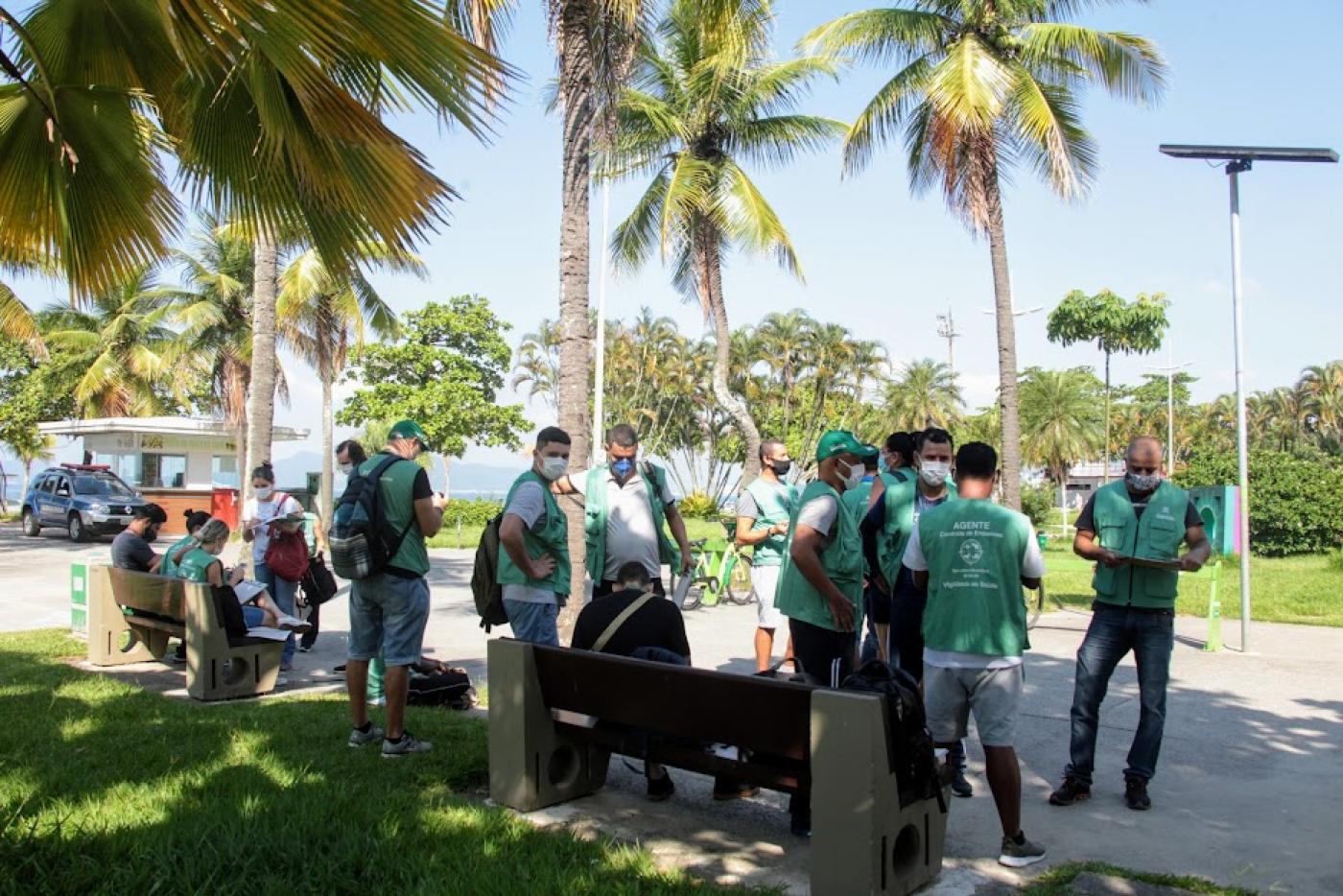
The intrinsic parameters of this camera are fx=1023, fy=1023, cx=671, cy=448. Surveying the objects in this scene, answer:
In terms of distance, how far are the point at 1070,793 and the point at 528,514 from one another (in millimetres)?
3163

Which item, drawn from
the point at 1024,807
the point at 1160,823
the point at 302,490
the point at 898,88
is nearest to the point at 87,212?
the point at 1024,807

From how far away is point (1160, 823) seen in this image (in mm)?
4840

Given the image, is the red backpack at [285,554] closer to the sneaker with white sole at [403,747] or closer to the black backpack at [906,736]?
the sneaker with white sole at [403,747]

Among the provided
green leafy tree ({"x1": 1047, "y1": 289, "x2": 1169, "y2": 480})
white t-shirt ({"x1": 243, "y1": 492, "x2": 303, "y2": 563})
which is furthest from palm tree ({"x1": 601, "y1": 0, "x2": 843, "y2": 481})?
green leafy tree ({"x1": 1047, "y1": 289, "x2": 1169, "y2": 480})

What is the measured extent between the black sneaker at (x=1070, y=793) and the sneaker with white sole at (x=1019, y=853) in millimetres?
910

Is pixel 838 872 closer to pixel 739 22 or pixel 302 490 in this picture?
pixel 739 22

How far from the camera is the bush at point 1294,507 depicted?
25.8 m

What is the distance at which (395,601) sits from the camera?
5.74m

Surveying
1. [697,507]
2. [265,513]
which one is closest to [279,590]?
[265,513]

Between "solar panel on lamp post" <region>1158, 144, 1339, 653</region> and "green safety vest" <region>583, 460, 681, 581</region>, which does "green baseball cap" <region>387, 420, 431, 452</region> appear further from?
"solar panel on lamp post" <region>1158, 144, 1339, 653</region>

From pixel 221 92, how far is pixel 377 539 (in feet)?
8.07

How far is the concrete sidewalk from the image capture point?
429 cm

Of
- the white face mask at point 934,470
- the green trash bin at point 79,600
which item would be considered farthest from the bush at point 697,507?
the white face mask at point 934,470

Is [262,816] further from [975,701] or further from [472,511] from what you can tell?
[472,511]
